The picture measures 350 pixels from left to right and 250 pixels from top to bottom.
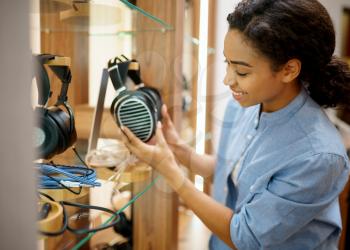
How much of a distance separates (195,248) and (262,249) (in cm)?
15

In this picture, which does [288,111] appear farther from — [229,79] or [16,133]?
[16,133]

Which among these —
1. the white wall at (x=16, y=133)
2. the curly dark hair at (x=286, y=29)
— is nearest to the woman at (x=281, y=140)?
the curly dark hair at (x=286, y=29)

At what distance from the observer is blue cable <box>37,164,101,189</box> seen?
46cm

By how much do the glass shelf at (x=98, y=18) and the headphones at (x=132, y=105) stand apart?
0.08 metres

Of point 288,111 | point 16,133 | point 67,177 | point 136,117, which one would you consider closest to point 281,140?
point 288,111

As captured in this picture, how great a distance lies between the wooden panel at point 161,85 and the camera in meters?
0.63

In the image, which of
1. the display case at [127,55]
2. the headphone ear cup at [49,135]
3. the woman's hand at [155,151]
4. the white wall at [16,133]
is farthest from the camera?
the woman's hand at [155,151]

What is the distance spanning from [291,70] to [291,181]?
196 mm

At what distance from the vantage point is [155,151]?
63 cm

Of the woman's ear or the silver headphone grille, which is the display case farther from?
the woman's ear

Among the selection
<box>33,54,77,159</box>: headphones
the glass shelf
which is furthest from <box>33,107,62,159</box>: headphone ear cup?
the glass shelf

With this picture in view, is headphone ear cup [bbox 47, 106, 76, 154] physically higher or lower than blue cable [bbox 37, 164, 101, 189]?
higher

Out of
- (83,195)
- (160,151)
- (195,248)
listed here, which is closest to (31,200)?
(83,195)

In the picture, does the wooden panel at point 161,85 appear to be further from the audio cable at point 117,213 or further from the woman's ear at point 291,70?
the woman's ear at point 291,70
